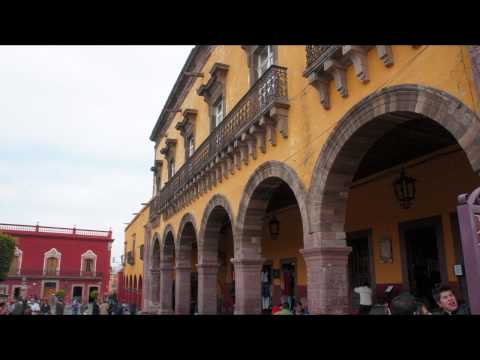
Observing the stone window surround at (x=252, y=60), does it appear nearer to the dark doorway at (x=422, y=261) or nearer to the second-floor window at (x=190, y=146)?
the dark doorway at (x=422, y=261)

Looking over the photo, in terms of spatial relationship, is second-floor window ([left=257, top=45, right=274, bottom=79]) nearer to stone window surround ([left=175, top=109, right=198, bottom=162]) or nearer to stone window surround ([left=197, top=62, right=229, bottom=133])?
stone window surround ([left=197, top=62, right=229, bottom=133])

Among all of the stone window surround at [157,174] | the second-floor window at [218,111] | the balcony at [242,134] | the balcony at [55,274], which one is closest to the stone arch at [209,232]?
the balcony at [242,134]

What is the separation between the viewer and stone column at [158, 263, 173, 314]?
1514 cm

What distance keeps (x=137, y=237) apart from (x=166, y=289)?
1407 centimetres

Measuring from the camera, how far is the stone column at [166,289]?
49.7 feet

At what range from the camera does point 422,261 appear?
7461 mm

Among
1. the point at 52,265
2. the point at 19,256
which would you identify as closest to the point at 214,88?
the point at 19,256

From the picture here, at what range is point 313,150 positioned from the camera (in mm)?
6246

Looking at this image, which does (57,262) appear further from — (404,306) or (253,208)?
(404,306)

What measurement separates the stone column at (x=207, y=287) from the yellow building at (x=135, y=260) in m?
14.8

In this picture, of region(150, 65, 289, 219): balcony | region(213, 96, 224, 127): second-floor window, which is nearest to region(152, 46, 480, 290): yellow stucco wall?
region(150, 65, 289, 219): balcony
